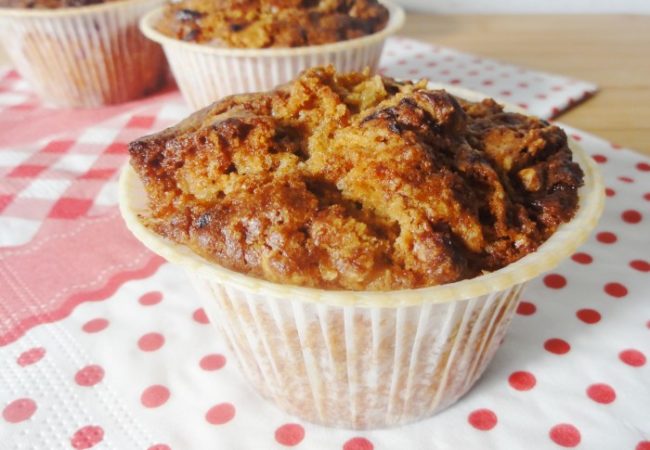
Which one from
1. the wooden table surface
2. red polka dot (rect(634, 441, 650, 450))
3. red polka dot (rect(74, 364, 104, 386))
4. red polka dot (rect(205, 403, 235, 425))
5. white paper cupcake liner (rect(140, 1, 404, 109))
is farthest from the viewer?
the wooden table surface

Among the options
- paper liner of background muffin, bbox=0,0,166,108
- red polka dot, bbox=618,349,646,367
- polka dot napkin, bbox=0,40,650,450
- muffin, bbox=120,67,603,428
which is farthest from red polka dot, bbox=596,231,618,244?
paper liner of background muffin, bbox=0,0,166,108

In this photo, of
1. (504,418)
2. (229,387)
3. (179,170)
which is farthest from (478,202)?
(229,387)

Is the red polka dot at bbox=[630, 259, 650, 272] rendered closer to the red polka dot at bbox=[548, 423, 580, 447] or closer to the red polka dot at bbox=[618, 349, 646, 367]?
the red polka dot at bbox=[618, 349, 646, 367]

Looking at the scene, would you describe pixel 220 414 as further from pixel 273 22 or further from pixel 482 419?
pixel 273 22

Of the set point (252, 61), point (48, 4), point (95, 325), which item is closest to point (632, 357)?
point (95, 325)

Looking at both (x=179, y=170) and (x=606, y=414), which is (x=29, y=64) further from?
(x=606, y=414)

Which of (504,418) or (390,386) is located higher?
(390,386)

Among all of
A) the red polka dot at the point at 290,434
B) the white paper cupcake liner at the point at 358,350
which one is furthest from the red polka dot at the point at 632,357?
the red polka dot at the point at 290,434
